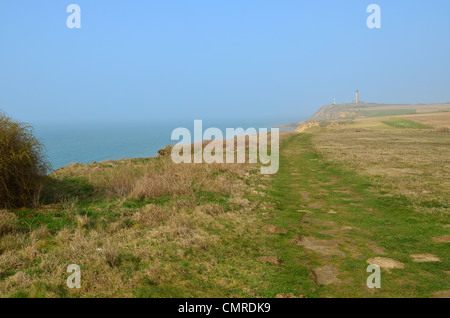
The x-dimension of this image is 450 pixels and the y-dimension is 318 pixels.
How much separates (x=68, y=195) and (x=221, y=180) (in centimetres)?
738

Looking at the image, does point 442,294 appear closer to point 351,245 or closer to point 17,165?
point 351,245

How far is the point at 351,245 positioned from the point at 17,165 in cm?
1279

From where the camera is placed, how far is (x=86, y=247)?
24.6ft

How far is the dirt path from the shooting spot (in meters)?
5.97

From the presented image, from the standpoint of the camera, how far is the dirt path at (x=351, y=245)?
5969 millimetres

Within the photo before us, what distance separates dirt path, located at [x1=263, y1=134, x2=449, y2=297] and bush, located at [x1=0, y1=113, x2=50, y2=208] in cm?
996

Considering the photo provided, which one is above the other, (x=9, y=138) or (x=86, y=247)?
(x=9, y=138)

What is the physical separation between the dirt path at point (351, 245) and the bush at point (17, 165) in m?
9.96

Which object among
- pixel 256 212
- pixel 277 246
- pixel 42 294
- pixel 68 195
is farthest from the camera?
pixel 68 195

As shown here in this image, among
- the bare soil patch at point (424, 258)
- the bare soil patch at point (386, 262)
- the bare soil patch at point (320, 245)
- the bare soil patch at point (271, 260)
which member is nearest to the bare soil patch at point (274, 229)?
the bare soil patch at point (320, 245)

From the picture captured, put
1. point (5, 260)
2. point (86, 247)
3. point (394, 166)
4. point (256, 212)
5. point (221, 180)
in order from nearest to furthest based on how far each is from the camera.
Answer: point (5, 260) → point (86, 247) → point (256, 212) → point (221, 180) → point (394, 166)

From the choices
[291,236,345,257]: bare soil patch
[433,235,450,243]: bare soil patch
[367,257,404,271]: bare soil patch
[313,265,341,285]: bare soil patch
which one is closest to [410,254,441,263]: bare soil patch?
[367,257,404,271]: bare soil patch
